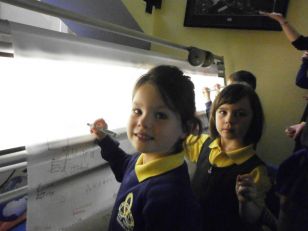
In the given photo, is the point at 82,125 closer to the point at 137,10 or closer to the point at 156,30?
the point at 137,10

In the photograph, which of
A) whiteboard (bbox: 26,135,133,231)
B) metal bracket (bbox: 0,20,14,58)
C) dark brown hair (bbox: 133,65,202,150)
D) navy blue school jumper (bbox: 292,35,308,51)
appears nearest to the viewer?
metal bracket (bbox: 0,20,14,58)

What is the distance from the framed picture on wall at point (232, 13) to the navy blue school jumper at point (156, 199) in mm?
1304

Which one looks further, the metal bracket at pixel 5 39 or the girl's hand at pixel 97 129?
the girl's hand at pixel 97 129

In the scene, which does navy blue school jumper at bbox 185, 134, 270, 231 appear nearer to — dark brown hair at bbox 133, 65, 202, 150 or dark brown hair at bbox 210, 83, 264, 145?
dark brown hair at bbox 210, 83, 264, 145

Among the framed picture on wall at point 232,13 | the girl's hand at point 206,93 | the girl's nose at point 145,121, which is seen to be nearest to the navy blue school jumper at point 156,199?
the girl's nose at point 145,121

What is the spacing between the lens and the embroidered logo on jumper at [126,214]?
70 centimetres

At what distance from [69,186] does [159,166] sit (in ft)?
0.79

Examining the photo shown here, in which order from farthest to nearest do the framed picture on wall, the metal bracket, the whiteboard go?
1. the framed picture on wall
2. the whiteboard
3. the metal bracket

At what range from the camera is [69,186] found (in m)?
0.73

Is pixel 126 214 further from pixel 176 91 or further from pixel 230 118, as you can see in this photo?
pixel 230 118

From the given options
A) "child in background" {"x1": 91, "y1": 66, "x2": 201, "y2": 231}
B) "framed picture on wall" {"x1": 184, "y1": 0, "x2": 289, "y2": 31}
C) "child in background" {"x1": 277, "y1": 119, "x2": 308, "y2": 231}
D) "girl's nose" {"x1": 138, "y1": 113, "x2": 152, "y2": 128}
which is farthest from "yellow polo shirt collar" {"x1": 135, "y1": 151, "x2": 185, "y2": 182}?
"framed picture on wall" {"x1": 184, "y1": 0, "x2": 289, "y2": 31}

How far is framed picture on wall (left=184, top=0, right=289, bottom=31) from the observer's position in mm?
1688

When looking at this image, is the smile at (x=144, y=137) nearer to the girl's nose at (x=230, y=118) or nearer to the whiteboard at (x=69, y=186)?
the whiteboard at (x=69, y=186)

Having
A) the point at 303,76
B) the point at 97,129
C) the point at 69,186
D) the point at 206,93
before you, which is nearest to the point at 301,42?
the point at 303,76
